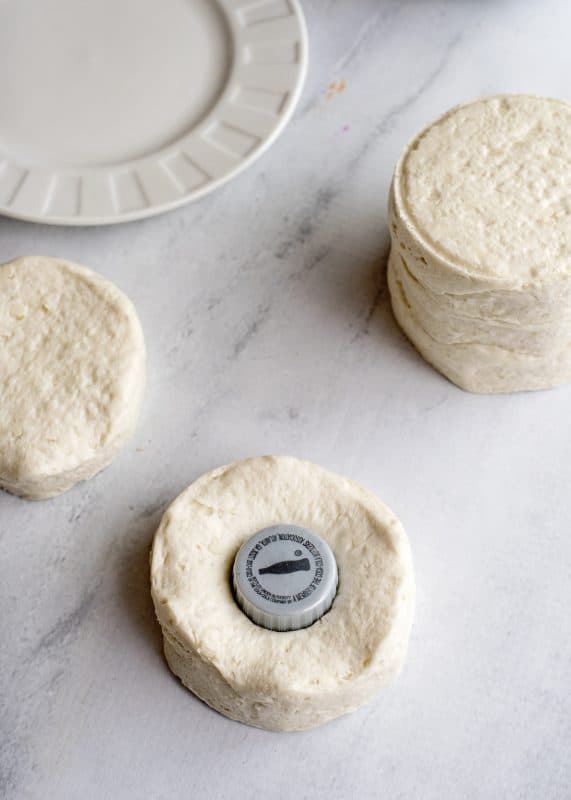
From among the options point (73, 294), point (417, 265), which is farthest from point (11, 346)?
point (417, 265)

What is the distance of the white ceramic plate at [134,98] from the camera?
4.80 ft

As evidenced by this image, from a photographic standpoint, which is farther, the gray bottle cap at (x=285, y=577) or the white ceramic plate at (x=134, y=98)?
the white ceramic plate at (x=134, y=98)

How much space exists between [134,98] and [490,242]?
28.2 inches

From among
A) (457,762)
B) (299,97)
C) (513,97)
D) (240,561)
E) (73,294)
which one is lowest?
(457,762)

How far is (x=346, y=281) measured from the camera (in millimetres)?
1451

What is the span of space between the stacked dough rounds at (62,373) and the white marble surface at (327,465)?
8 centimetres

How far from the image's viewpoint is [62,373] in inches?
49.5

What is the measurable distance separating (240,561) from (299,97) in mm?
877

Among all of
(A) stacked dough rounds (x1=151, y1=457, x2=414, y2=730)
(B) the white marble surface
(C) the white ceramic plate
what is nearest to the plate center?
(C) the white ceramic plate

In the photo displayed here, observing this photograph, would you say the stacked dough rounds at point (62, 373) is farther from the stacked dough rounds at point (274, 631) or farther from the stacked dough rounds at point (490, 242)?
the stacked dough rounds at point (490, 242)

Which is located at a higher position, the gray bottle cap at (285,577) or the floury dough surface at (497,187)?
the floury dough surface at (497,187)

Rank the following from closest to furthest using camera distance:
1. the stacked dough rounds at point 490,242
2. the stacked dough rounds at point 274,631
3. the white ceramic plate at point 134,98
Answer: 1. the stacked dough rounds at point 274,631
2. the stacked dough rounds at point 490,242
3. the white ceramic plate at point 134,98

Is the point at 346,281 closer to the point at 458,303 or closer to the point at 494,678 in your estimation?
the point at 458,303

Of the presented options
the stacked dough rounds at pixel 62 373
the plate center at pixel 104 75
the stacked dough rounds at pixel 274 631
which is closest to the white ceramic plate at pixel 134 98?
the plate center at pixel 104 75
